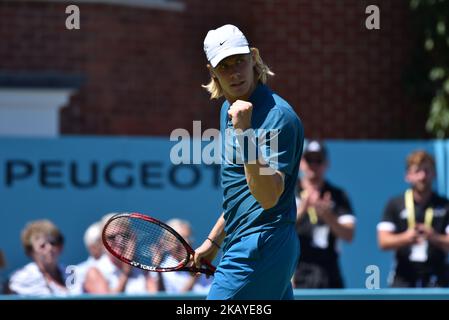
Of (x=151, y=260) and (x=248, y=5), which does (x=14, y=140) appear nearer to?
(x=248, y=5)

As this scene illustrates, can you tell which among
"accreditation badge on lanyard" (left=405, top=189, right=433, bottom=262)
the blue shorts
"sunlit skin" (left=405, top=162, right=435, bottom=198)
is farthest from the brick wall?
the blue shorts

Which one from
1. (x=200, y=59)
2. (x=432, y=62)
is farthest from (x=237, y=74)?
(x=432, y=62)

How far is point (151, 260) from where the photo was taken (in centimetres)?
601

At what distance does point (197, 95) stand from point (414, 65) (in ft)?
7.65

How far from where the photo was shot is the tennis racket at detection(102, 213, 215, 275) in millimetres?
5926

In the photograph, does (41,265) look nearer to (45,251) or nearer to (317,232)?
(45,251)

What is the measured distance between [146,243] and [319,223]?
3.72 m

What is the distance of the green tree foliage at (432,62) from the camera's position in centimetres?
1242

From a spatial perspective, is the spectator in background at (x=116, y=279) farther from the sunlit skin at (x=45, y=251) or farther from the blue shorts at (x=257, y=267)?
the blue shorts at (x=257, y=267)

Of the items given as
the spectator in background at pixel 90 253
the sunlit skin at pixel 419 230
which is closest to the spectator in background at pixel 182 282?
the spectator in background at pixel 90 253

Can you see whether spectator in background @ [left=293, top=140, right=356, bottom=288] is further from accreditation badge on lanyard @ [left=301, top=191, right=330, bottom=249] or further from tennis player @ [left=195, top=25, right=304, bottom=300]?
tennis player @ [left=195, top=25, right=304, bottom=300]

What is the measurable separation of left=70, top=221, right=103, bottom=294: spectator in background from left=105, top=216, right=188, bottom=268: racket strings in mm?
3172

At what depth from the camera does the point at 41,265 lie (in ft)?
30.8
